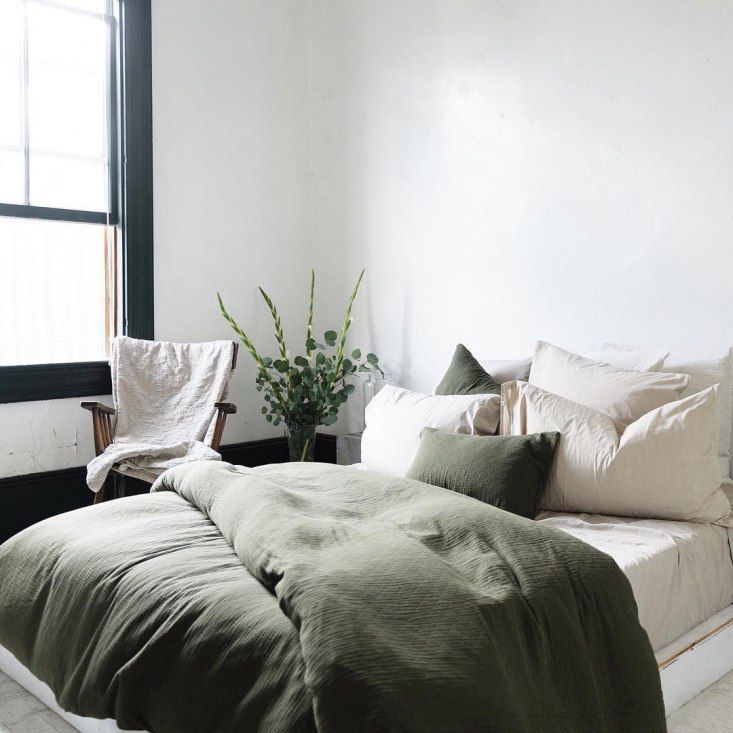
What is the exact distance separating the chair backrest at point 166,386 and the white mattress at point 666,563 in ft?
5.95

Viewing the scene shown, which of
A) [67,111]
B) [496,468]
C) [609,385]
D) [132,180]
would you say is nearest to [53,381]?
[132,180]

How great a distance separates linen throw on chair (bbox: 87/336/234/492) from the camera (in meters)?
3.75

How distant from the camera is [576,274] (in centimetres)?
360

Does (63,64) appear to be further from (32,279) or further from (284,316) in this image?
(284,316)

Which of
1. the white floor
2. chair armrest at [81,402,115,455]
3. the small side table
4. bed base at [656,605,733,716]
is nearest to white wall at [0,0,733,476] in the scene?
chair armrest at [81,402,115,455]

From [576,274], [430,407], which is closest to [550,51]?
[576,274]

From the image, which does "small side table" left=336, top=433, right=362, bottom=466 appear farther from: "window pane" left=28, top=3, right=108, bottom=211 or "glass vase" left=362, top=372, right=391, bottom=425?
"window pane" left=28, top=3, right=108, bottom=211

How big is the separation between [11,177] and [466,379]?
2.27 metres

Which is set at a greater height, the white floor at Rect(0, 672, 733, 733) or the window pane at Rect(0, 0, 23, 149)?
the window pane at Rect(0, 0, 23, 149)


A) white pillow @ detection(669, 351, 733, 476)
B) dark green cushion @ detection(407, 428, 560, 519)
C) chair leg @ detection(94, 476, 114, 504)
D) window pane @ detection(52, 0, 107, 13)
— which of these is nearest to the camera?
dark green cushion @ detection(407, 428, 560, 519)

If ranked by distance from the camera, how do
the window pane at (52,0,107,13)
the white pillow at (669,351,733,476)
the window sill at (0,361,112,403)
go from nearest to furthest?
the white pillow at (669,351,733,476)
the window sill at (0,361,112,403)
the window pane at (52,0,107,13)

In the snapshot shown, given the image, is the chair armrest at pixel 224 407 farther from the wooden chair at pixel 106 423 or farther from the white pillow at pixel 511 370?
the white pillow at pixel 511 370

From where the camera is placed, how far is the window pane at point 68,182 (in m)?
3.81

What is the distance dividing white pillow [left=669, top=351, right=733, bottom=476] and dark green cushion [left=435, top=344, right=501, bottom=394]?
71cm
